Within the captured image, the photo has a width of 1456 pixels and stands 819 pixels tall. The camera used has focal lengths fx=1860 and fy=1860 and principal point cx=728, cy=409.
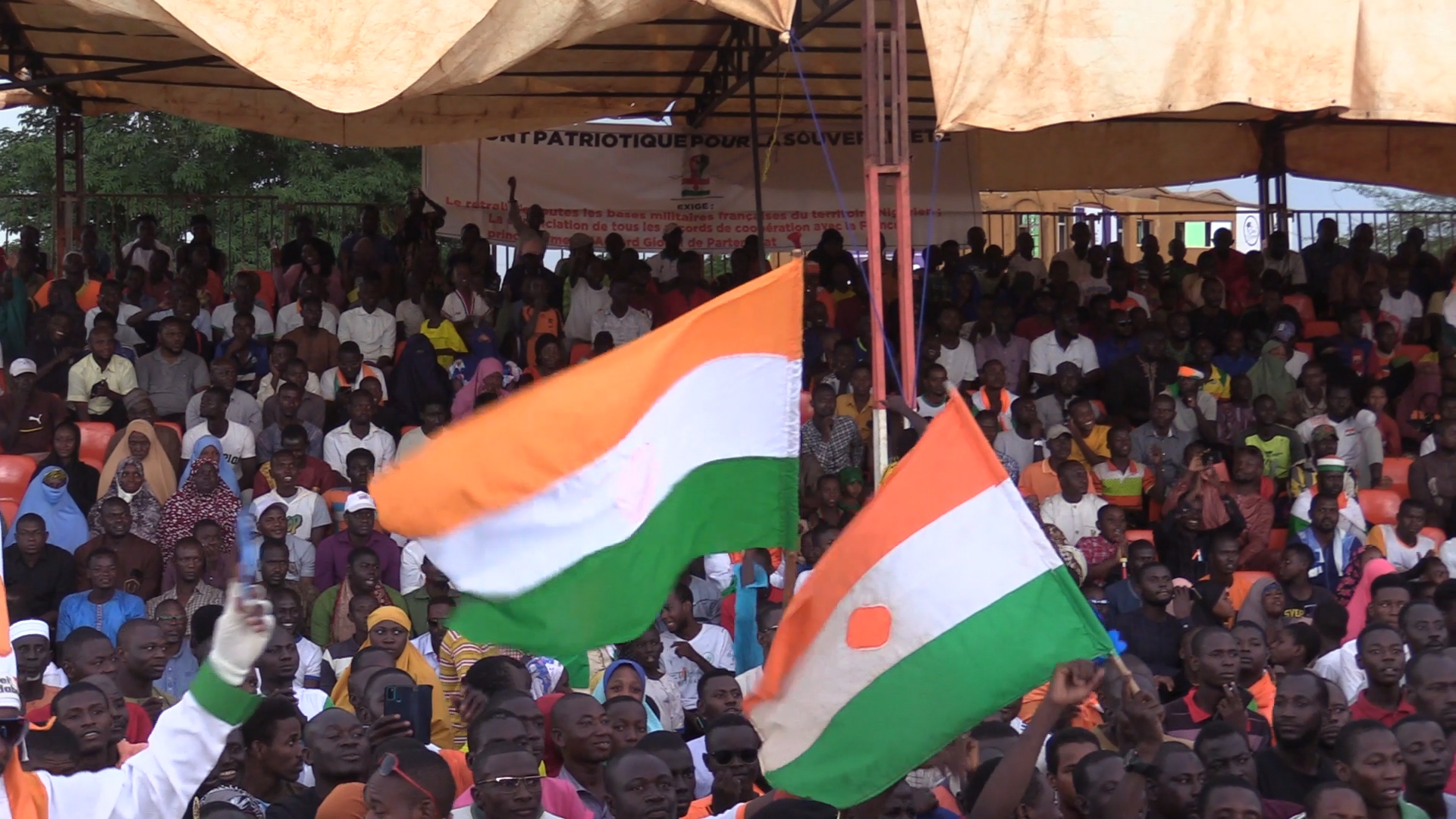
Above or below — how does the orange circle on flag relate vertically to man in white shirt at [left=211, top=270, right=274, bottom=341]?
below

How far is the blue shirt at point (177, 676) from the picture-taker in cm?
902

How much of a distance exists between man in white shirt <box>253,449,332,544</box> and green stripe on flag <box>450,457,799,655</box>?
587cm

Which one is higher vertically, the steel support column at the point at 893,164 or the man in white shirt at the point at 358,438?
the steel support column at the point at 893,164

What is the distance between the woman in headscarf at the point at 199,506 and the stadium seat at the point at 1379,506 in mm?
7287

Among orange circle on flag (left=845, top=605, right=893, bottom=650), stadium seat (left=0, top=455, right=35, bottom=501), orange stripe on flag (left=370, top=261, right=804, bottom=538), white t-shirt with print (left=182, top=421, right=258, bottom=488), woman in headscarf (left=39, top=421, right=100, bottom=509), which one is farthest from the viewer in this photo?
white t-shirt with print (left=182, top=421, right=258, bottom=488)

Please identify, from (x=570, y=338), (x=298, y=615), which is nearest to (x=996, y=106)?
(x=298, y=615)

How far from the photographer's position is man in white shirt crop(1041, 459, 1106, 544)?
11.5m

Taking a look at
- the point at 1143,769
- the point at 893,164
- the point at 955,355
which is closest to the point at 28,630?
the point at 893,164

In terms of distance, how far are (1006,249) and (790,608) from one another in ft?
56.4

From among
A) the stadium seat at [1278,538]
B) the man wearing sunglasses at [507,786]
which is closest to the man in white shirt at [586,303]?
the stadium seat at [1278,538]

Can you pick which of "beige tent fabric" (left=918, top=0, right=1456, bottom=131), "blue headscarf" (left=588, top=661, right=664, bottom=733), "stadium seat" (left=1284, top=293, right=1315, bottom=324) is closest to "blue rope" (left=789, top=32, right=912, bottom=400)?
"beige tent fabric" (left=918, top=0, right=1456, bottom=131)

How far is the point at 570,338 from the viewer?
14.2 m

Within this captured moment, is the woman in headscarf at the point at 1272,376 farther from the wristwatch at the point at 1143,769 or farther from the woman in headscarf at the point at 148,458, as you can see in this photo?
the wristwatch at the point at 1143,769

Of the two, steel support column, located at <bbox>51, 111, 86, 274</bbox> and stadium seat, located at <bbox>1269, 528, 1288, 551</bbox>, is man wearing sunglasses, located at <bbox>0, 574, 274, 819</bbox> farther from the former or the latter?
steel support column, located at <bbox>51, 111, 86, 274</bbox>
